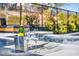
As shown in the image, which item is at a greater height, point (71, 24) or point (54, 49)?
point (71, 24)

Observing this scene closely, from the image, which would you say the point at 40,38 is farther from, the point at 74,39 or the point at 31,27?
the point at 74,39

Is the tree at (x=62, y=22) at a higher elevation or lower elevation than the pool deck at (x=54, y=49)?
higher

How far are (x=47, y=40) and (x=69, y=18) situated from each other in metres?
0.26

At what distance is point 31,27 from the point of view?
4.87ft

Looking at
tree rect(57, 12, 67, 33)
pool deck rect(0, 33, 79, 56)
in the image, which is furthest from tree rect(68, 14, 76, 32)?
pool deck rect(0, 33, 79, 56)

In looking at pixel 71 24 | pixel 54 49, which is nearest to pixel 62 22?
pixel 71 24

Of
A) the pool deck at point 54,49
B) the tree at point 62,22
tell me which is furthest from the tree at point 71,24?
the pool deck at point 54,49

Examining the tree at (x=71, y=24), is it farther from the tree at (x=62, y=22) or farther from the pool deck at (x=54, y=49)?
the pool deck at (x=54, y=49)

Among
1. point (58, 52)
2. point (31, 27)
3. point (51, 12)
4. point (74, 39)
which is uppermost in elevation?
point (51, 12)

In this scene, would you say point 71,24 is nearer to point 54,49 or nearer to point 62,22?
point 62,22

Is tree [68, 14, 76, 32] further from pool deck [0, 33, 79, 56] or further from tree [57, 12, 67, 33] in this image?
pool deck [0, 33, 79, 56]

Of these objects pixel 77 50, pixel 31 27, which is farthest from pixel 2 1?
pixel 77 50

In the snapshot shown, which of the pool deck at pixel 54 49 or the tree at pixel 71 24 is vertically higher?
the tree at pixel 71 24

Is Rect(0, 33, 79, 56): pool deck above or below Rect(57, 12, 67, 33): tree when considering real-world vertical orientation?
below
